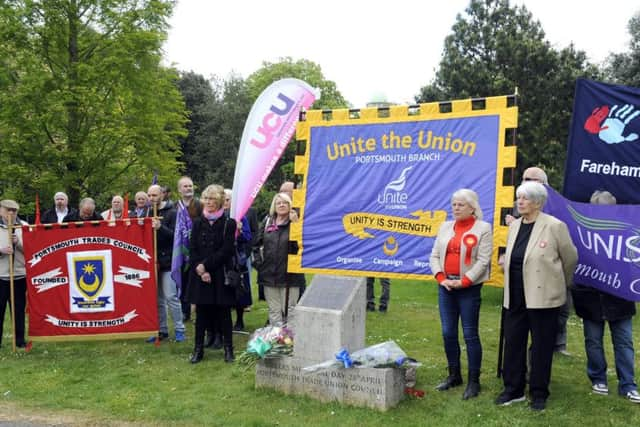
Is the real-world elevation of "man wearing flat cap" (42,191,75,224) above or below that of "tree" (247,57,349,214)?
below

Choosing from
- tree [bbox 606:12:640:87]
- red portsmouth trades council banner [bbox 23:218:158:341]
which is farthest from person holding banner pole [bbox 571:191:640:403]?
tree [bbox 606:12:640:87]

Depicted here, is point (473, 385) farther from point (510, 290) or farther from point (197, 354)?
point (197, 354)

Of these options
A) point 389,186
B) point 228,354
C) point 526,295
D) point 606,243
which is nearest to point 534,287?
point 526,295

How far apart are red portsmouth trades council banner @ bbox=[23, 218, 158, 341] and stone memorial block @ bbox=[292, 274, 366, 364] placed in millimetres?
2710

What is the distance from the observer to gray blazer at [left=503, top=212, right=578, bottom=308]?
509cm

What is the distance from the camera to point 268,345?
6.02 metres

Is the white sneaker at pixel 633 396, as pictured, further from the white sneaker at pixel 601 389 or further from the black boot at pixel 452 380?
the black boot at pixel 452 380

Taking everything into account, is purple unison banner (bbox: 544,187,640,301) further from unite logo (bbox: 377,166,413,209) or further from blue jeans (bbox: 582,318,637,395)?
unite logo (bbox: 377,166,413,209)

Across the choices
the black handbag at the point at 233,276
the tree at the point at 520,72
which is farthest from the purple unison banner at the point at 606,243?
the tree at the point at 520,72

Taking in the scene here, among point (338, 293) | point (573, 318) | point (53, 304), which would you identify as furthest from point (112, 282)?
point (573, 318)

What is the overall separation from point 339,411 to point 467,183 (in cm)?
249

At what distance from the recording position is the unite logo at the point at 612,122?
550 centimetres

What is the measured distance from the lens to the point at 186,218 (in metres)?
7.86

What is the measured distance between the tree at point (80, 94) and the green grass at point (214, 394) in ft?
40.5
